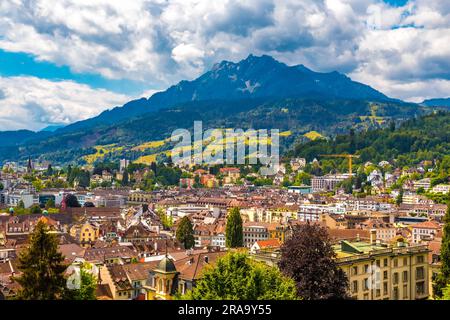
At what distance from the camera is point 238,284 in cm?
2089

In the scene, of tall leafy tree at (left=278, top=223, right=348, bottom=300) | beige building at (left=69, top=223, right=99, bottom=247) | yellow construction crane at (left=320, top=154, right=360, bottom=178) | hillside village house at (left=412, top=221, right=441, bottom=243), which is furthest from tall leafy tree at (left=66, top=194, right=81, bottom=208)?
yellow construction crane at (left=320, top=154, right=360, bottom=178)

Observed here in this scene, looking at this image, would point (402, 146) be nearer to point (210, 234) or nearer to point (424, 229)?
point (424, 229)

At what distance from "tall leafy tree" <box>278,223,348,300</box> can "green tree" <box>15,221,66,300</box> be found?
11.2 meters

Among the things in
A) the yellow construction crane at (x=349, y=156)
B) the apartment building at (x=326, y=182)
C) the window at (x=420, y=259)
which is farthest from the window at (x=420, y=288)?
the yellow construction crane at (x=349, y=156)

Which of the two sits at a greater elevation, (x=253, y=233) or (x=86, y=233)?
(x=86, y=233)

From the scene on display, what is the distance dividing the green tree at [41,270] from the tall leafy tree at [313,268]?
11190mm

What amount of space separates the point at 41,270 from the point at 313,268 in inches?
491

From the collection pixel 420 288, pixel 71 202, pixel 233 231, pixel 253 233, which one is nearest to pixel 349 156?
pixel 71 202

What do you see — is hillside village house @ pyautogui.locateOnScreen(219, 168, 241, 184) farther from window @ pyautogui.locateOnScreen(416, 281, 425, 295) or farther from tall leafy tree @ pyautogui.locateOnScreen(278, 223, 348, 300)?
tall leafy tree @ pyautogui.locateOnScreen(278, 223, 348, 300)

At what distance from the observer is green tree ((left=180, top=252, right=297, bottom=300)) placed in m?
20.6
